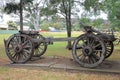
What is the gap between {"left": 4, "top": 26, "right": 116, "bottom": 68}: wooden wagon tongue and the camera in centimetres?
770

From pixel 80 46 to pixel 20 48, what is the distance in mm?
2159

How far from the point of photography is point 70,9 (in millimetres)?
16625

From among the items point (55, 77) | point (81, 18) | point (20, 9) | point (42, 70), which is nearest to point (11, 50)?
point (42, 70)

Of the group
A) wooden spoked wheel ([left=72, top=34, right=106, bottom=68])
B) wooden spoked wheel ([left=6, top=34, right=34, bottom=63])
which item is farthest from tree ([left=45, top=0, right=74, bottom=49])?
wooden spoked wheel ([left=72, top=34, right=106, bottom=68])

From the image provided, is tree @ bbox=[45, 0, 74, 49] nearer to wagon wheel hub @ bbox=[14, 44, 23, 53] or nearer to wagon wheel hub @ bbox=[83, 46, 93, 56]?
wagon wheel hub @ bbox=[14, 44, 23, 53]

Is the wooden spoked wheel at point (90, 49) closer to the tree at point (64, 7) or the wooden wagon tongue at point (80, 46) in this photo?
the wooden wagon tongue at point (80, 46)

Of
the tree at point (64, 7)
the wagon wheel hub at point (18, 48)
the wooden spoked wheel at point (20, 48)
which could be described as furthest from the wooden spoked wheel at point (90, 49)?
the tree at point (64, 7)

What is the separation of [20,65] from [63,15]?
378 inches

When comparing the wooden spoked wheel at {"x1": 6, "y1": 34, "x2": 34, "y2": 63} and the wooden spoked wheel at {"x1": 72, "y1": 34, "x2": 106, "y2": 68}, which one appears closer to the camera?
the wooden spoked wheel at {"x1": 72, "y1": 34, "x2": 106, "y2": 68}

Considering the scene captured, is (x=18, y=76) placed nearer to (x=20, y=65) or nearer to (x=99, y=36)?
(x=20, y=65)

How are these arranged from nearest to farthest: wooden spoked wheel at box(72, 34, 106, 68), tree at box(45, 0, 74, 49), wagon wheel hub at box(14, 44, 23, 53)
→ 1. wooden spoked wheel at box(72, 34, 106, 68)
2. wagon wheel hub at box(14, 44, 23, 53)
3. tree at box(45, 0, 74, 49)

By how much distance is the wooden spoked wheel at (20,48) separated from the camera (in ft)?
27.5

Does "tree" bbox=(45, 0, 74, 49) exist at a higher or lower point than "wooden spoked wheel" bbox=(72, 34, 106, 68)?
higher

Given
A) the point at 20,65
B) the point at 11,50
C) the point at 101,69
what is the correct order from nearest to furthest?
the point at 101,69
the point at 20,65
the point at 11,50
